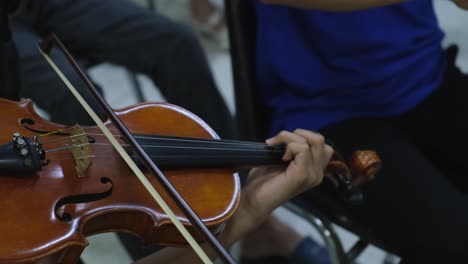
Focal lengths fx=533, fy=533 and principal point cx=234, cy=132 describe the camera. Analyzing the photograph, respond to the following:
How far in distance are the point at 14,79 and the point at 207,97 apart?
59cm

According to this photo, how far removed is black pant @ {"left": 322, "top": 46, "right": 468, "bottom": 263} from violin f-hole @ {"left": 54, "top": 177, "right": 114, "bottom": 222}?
1.38ft

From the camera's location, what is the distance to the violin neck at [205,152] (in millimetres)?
675

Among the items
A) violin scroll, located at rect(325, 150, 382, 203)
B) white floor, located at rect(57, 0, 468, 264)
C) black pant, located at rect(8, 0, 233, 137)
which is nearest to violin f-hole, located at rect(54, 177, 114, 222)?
violin scroll, located at rect(325, 150, 382, 203)

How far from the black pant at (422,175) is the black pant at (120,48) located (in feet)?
1.62

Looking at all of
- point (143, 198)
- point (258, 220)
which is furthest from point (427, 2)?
point (143, 198)

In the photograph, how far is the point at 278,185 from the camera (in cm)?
72

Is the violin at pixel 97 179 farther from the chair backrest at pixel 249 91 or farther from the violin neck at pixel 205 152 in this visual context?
the chair backrest at pixel 249 91

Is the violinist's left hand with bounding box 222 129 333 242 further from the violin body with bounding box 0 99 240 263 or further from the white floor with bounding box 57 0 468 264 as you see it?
the white floor with bounding box 57 0 468 264

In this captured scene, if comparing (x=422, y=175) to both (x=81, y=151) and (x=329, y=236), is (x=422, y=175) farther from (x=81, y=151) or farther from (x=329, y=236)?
(x=81, y=151)

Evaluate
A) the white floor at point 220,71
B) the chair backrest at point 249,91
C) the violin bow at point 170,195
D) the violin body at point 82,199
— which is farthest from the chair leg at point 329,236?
the white floor at point 220,71

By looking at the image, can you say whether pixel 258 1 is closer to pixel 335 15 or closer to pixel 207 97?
pixel 335 15

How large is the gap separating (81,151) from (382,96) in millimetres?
537

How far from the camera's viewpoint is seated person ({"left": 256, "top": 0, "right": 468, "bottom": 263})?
2.78 ft

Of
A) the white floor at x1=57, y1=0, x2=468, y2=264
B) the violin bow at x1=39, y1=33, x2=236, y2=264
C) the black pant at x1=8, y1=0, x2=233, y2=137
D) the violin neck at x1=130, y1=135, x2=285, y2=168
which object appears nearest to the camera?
the violin bow at x1=39, y1=33, x2=236, y2=264
